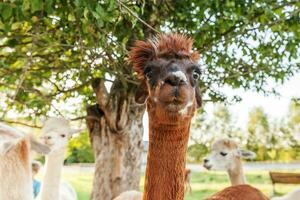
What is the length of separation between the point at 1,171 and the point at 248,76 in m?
4.56

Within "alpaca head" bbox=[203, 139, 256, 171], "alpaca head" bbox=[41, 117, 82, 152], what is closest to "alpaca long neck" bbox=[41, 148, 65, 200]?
"alpaca head" bbox=[41, 117, 82, 152]

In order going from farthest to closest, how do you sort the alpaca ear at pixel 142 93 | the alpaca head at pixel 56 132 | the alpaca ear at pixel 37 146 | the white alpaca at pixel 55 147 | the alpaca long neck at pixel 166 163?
the alpaca head at pixel 56 132, the white alpaca at pixel 55 147, the alpaca ear at pixel 37 146, the alpaca ear at pixel 142 93, the alpaca long neck at pixel 166 163

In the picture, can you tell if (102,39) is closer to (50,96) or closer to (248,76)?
(50,96)

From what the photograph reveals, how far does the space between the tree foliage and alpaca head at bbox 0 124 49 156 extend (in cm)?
48

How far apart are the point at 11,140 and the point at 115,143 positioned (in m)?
3.72

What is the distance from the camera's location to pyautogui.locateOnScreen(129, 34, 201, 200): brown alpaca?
111 inches

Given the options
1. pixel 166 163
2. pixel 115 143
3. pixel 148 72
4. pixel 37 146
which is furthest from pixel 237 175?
pixel 148 72

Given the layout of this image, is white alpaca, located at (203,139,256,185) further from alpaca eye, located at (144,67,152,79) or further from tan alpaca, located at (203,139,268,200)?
alpaca eye, located at (144,67,152,79)

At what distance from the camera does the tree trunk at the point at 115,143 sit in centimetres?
795

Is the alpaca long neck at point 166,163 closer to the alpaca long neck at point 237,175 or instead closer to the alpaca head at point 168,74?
the alpaca head at point 168,74

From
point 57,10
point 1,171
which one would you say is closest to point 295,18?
point 57,10

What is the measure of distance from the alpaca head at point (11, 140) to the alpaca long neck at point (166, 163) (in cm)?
174

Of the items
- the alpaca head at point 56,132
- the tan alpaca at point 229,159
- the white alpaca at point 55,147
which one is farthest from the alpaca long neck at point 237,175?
the alpaca head at point 56,132

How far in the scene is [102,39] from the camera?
4.79 m
